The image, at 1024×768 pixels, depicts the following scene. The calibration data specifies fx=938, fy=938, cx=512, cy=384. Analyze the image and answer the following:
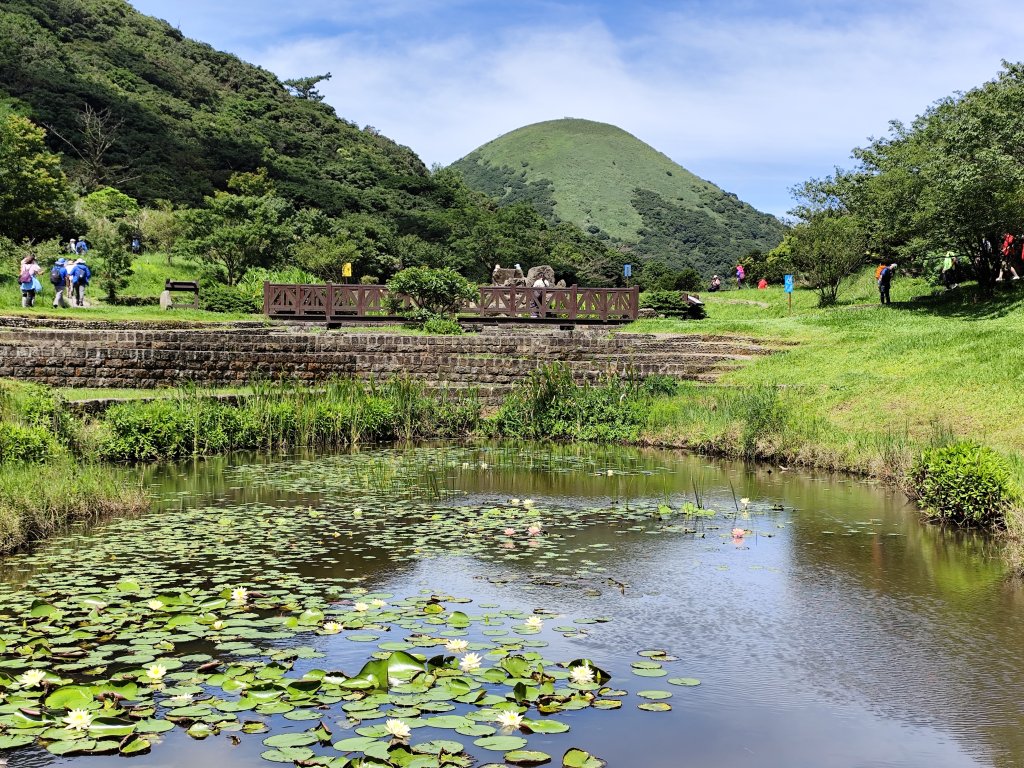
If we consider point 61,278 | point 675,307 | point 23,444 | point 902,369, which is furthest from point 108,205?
point 902,369

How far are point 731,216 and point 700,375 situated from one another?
85.7 metres

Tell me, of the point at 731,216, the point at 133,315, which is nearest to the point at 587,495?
the point at 133,315

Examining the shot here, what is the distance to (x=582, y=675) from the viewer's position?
15.6 ft

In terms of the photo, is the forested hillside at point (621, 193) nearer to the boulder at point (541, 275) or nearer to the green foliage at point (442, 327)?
the boulder at point (541, 275)

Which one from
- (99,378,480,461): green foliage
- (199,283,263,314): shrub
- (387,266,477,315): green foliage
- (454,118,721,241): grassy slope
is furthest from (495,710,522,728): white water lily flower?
(454,118,721,241): grassy slope

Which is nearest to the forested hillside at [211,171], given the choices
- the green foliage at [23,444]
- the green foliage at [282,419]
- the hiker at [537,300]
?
the hiker at [537,300]

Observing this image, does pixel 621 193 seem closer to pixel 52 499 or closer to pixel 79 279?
pixel 79 279

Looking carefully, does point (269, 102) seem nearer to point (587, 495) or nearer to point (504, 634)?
point (587, 495)

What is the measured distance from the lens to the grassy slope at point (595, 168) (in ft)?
311

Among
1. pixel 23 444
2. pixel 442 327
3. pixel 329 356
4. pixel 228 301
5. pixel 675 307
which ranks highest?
pixel 228 301

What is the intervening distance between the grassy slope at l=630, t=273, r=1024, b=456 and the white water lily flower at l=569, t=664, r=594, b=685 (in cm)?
748

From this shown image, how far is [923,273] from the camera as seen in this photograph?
2834cm

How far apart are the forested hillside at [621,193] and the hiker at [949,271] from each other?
56138 mm

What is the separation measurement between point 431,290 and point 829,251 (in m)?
12.0
